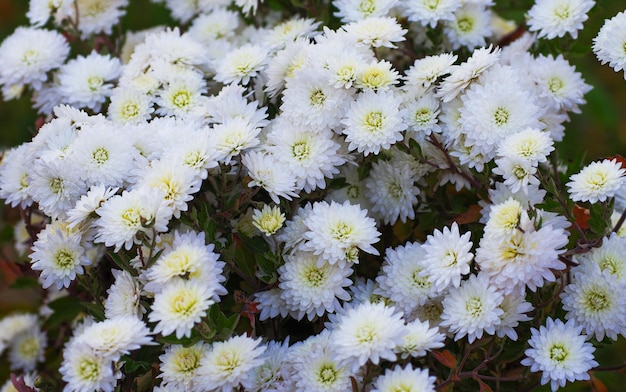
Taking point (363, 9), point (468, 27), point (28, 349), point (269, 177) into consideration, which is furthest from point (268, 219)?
point (28, 349)

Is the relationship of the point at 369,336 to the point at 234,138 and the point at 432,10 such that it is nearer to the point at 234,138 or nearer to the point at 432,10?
the point at 234,138

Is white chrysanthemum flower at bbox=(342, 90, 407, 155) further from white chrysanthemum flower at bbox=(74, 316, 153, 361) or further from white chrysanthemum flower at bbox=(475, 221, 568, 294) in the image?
white chrysanthemum flower at bbox=(74, 316, 153, 361)

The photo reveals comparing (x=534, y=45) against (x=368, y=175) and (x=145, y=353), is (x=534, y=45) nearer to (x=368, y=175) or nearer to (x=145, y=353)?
(x=368, y=175)

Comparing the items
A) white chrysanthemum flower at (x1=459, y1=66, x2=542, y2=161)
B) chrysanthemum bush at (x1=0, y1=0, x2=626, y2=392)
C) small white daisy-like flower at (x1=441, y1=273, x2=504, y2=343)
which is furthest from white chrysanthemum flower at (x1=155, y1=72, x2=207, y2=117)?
small white daisy-like flower at (x1=441, y1=273, x2=504, y2=343)

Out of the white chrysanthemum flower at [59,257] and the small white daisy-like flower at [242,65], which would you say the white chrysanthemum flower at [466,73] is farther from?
the white chrysanthemum flower at [59,257]

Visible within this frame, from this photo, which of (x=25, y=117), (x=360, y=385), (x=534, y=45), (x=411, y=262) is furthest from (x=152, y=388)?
(x=25, y=117)

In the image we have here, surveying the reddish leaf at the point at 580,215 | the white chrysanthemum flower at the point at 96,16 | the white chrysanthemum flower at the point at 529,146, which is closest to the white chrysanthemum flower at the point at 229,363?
the white chrysanthemum flower at the point at 529,146
